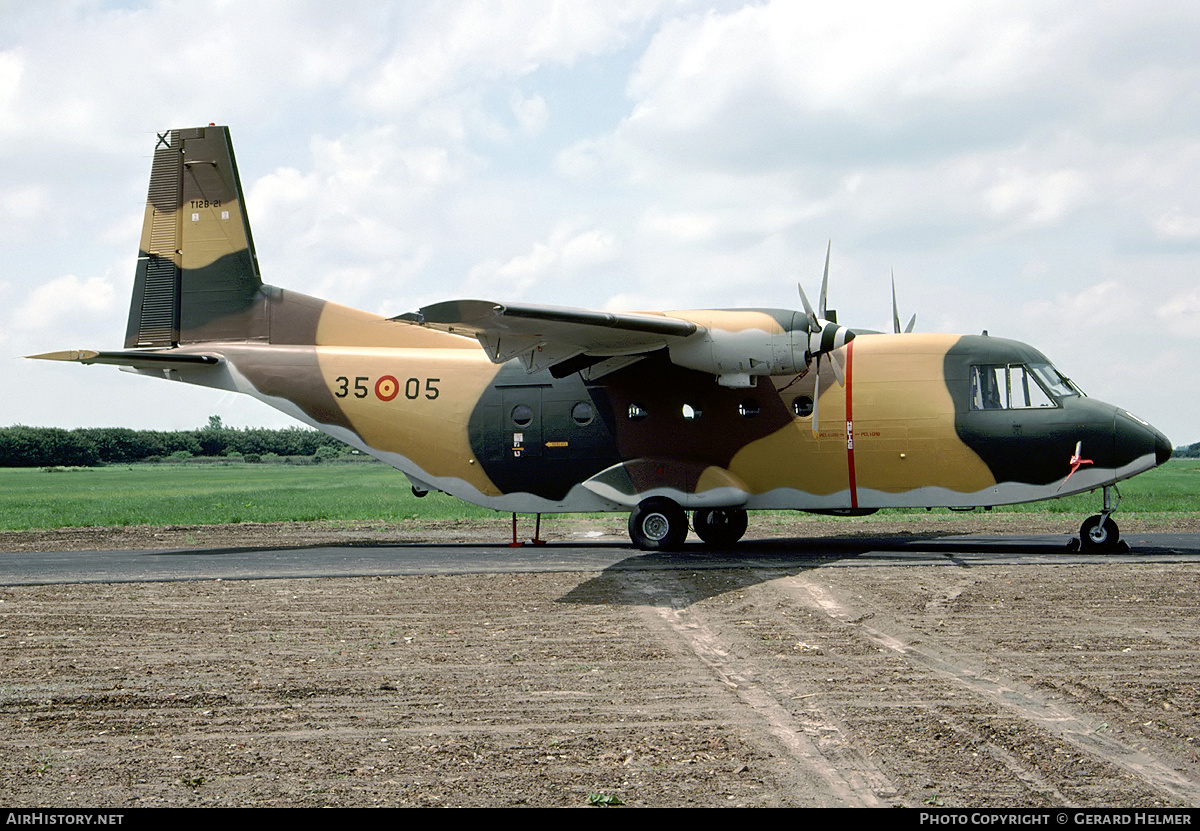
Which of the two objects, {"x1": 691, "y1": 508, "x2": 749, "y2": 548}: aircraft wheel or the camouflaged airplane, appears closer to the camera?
the camouflaged airplane

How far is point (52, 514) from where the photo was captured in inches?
1363

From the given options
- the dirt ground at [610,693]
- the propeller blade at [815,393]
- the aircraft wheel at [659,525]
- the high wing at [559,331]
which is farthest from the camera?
the aircraft wheel at [659,525]

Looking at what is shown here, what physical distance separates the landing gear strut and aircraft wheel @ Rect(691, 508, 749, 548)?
608cm

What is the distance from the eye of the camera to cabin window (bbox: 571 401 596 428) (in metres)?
18.8

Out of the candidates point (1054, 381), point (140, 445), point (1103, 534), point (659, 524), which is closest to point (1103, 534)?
point (1103, 534)

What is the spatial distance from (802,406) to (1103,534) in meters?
5.59

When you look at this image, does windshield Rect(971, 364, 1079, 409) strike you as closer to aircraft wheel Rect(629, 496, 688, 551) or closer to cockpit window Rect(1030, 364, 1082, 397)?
cockpit window Rect(1030, 364, 1082, 397)

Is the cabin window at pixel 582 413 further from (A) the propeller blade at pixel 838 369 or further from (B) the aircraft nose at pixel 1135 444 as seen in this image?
(B) the aircraft nose at pixel 1135 444

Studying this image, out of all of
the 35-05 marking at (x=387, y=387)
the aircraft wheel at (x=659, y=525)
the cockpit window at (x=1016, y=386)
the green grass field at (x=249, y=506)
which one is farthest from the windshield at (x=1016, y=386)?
the green grass field at (x=249, y=506)

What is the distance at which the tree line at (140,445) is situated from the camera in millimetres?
91000

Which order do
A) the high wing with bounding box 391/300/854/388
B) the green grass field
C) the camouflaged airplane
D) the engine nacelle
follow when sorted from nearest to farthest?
the high wing with bounding box 391/300/854/388 → the engine nacelle → the camouflaged airplane → the green grass field

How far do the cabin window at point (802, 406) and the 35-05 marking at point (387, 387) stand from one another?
715 centimetres

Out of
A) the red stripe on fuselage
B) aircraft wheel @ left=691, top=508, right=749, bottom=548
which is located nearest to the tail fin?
aircraft wheel @ left=691, top=508, right=749, bottom=548

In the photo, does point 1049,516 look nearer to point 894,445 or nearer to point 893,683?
point 894,445
